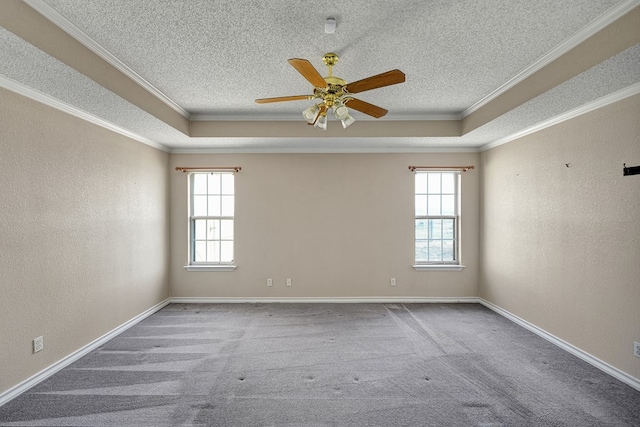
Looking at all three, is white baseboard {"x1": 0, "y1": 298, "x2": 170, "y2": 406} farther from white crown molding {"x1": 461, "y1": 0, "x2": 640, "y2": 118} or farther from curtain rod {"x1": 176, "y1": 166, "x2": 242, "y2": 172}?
white crown molding {"x1": 461, "y1": 0, "x2": 640, "y2": 118}

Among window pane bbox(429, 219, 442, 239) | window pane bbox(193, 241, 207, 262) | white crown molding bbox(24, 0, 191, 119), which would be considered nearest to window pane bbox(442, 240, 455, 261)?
window pane bbox(429, 219, 442, 239)

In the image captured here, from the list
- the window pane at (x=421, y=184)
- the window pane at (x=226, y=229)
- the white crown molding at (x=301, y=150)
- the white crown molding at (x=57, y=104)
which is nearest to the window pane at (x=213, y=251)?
the window pane at (x=226, y=229)

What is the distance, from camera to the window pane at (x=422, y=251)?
5074 mm

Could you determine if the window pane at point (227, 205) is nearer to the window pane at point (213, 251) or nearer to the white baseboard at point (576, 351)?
the window pane at point (213, 251)

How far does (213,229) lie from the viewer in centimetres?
508

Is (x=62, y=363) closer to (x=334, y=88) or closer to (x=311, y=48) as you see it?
(x=334, y=88)

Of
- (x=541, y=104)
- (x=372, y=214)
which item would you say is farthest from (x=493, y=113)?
(x=372, y=214)

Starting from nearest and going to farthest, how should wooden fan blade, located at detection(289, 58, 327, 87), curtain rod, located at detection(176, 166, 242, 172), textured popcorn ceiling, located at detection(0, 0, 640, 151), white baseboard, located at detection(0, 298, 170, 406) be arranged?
wooden fan blade, located at detection(289, 58, 327, 87) < textured popcorn ceiling, located at detection(0, 0, 640, 151) < white baseboard, located at detection(0, 298, 170, 406) < curtain rod, located at detection(176, 166, 242, 172)

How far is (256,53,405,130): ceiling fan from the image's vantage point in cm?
204

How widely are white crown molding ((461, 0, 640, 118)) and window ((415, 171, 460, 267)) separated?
1.77 metres

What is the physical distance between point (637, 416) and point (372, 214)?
11.2ft

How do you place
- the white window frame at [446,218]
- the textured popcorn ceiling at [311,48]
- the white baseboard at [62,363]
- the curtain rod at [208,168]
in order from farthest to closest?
the white window frame at [446,218], the curtain rod at [208,168], the white baseboard at [62,363], the textured popcorn ceiling at [311,48]

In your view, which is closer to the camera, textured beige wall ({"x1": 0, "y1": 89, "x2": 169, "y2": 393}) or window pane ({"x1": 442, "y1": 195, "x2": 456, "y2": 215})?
textured beige wall ({"x1": 0, "y1": 89, "x2": 169, "y2": 393})

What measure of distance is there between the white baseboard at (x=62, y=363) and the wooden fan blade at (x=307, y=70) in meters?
3.20
